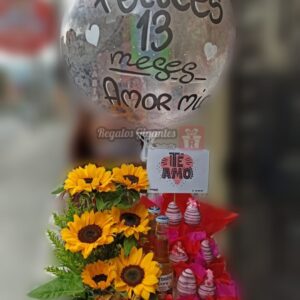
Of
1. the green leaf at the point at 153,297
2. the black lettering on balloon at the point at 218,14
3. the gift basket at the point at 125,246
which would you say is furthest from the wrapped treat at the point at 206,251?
the black lettering on balloon at the point at 218,14

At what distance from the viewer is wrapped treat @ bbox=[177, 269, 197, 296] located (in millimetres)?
870

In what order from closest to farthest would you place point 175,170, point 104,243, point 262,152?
1. point 104,243
2. point 175,170
3. point 262,152

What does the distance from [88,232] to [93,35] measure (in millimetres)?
287

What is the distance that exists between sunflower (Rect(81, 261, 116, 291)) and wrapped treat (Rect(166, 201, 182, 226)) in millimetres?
129

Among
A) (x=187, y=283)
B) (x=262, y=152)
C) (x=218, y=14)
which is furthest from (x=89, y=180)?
(x=262, y=152)

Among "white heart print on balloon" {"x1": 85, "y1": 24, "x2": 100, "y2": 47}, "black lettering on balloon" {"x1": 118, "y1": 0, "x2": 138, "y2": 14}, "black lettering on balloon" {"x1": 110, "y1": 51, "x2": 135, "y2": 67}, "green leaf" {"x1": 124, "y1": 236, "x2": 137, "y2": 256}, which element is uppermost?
"black lettering on balloon" {"x1": 118, "y1": 0, "x2": 138, "y2": 14}

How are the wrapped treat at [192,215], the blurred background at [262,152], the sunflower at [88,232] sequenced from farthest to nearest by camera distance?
the blurred background at [262,152] → the wrapped treat at [192,215] → the sunflower at [88,232]

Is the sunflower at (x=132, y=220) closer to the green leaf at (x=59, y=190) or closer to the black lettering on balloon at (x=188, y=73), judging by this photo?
the green leaf at (x=59, y=190)

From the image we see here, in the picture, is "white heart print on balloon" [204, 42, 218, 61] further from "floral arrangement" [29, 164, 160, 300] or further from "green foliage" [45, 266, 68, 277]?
"green foliage" [45, 266, 68, 277]

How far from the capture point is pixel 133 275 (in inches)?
32.4

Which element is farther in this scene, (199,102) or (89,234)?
(199,102)

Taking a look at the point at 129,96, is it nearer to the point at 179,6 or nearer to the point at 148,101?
the point at 148,101

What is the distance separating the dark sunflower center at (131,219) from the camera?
2.73 feet

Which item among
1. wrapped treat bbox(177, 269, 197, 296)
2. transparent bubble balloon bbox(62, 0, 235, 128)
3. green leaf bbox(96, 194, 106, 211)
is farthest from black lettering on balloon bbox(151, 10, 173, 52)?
wrapped treat bbox(177, 269, 197, 296)
